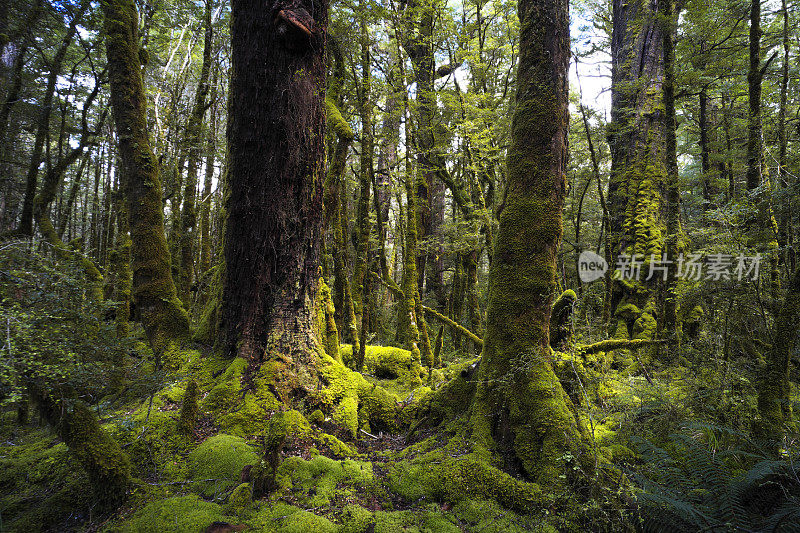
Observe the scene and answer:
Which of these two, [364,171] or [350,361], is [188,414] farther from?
[364,171]

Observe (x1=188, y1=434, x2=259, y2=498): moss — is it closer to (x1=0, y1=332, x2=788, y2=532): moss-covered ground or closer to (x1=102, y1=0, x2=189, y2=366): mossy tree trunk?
(x1=0, y1=332, x2=788, y2=532): moss-covered ground

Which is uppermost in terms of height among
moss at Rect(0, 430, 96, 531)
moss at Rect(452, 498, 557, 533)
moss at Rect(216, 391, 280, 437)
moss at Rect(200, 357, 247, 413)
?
moss at Rect(200, 357, 247, 413)

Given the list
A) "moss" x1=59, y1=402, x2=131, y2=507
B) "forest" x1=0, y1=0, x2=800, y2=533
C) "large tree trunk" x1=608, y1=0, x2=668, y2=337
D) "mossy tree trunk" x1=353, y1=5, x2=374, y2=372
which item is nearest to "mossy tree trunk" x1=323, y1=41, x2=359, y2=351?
"forest" x1=0, y1=0, x2=800, y2=533

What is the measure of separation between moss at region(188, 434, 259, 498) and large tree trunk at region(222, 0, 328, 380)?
3.08 ft

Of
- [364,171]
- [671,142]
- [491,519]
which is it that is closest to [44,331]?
[491,519]

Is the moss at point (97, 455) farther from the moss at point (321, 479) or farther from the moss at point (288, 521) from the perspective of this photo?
the moss at point (321, 479)

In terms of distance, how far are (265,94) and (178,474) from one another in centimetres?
400

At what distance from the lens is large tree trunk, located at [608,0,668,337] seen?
7844 mm

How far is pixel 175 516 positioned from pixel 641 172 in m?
10.4

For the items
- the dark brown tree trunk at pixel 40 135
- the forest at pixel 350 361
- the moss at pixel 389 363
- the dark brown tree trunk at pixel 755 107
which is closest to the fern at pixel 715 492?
the forest at pixel 350 361

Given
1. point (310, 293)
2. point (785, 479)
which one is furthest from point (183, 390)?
point (785, 479)

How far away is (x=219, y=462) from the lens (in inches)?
114

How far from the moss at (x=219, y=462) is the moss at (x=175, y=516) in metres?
0.26

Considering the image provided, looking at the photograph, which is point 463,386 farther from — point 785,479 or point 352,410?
point 785,479
